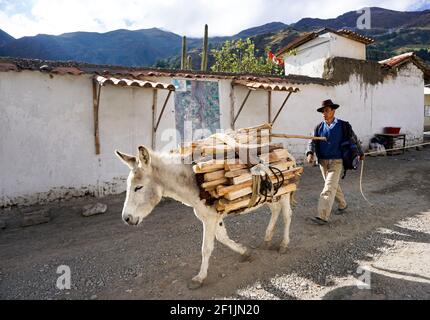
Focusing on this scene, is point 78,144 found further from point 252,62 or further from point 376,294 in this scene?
point 252,62

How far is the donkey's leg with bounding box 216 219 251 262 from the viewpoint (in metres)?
3.63

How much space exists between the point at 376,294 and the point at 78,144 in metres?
5.84

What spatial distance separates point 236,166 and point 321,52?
974 centimetres

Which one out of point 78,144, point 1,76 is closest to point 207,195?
point 78,144

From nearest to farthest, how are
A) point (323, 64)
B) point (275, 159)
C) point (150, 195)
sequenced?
point (150, 195)
point (275, 159)
point (323, 64)

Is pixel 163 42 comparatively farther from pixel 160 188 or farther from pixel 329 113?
pixel 160 188

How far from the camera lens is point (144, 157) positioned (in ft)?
10.1

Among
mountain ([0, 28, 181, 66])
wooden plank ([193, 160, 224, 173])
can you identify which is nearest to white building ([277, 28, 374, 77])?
wooden plank ([193, 160, 224, 173])

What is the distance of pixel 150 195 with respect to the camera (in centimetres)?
316

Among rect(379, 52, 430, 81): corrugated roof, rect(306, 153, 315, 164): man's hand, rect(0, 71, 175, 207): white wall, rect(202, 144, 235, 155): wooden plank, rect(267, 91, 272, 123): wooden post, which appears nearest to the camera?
rect(202, 144, 235, 155): wooden plank

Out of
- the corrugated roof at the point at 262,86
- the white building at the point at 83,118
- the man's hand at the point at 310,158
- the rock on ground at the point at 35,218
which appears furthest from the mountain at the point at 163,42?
the man's hand at the point at 310,158

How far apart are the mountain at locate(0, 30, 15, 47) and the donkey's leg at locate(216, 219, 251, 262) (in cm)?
4757

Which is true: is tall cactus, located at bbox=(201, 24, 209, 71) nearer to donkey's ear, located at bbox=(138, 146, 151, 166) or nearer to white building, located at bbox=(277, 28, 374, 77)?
white building, located at bbox=(277, 28, 374, 77)
